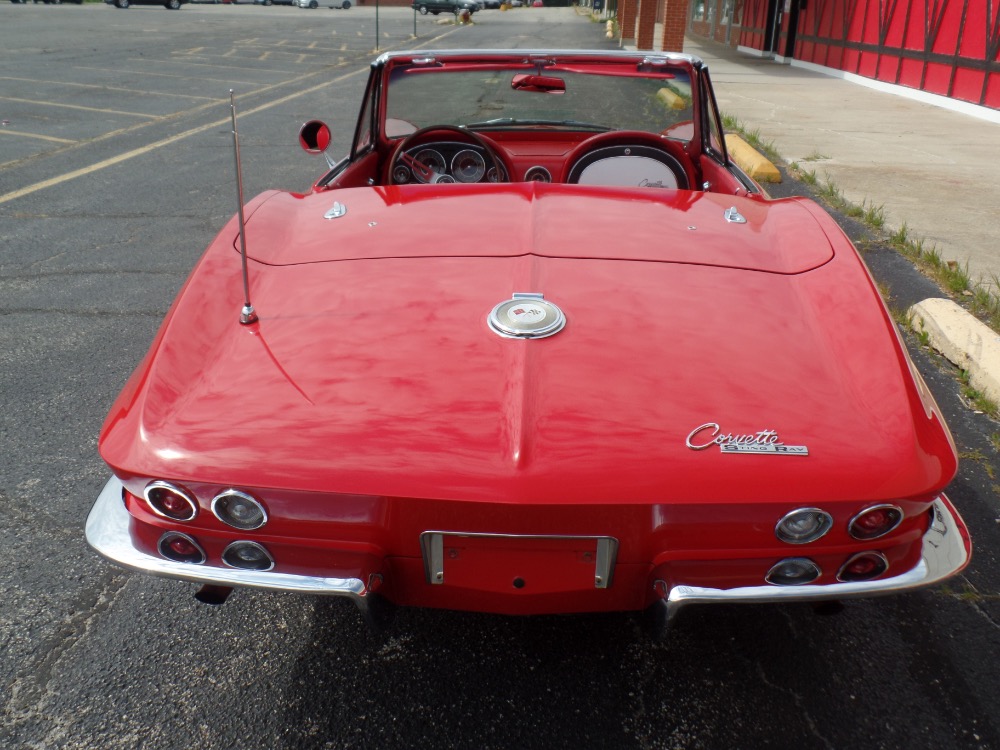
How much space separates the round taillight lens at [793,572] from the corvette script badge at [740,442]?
0.23 m

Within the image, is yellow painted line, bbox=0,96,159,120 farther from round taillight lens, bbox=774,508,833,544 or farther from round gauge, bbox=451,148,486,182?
round taillight lens, bbox=774,508,833,544

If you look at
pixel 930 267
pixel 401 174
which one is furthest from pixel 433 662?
pixel 930 267

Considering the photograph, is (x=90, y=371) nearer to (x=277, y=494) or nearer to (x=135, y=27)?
(x=277, y=494)

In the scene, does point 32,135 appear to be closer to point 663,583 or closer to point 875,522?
point 663,583

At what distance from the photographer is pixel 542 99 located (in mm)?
3758

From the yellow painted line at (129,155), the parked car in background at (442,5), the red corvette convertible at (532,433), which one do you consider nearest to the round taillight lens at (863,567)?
the red corvette convertible at (532,433)

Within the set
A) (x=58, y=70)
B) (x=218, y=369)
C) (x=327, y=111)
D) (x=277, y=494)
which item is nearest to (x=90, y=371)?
(x=218, y=369)

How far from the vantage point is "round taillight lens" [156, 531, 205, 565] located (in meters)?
1.80

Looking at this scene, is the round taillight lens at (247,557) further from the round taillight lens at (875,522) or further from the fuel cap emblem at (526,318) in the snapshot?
the round taillight lens at (875,522)

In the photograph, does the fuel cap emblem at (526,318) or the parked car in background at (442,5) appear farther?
the parked car in background at (442,5)

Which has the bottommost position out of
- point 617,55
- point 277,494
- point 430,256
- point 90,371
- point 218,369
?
point 90,371

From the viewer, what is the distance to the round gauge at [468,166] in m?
3.32

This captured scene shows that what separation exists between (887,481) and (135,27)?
30.6 metres

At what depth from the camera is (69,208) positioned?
259 inches
